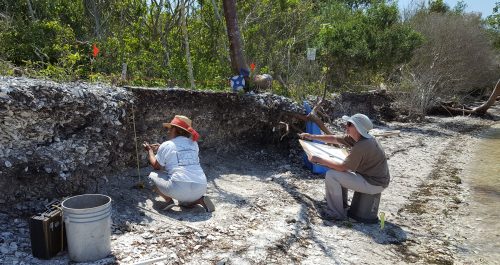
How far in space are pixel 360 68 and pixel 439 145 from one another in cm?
485

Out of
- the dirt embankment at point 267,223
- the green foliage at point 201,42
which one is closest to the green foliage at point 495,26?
the green foliage at point 201,42

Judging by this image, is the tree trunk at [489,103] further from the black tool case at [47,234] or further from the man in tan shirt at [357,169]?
the black tool case at [47,234]

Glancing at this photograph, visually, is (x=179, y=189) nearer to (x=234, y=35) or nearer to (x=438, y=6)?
(x=234, y=35)

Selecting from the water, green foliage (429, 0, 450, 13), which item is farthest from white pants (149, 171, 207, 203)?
green foliage (429, 0, 450, 13)

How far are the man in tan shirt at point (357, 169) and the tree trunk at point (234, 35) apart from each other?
4.04 meters

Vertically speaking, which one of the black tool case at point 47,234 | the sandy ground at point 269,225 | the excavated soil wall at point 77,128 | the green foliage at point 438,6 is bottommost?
the sandy ground at point 269,225

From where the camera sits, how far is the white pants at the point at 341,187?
5.46 metres

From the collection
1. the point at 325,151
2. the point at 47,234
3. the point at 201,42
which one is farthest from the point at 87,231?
the point at 201,42

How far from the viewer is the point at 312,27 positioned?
17.4m

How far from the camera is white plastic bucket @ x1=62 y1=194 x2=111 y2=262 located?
11.6ft

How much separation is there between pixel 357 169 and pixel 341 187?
1.10 ft

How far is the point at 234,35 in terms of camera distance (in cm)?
916

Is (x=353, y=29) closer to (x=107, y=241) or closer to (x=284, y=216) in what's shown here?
(x=284, y=216)

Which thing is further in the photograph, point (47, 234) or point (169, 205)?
point (169, 205)
